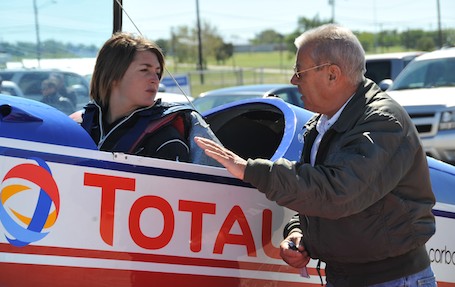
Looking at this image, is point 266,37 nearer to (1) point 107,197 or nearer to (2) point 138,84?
(2) point 138,84

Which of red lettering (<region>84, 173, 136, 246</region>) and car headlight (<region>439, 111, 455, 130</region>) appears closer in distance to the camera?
red lettering (<region>84, 173, 136, 246</region>)

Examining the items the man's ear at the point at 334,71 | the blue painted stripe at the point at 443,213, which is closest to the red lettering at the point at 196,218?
the man's ear at the point at 334,71

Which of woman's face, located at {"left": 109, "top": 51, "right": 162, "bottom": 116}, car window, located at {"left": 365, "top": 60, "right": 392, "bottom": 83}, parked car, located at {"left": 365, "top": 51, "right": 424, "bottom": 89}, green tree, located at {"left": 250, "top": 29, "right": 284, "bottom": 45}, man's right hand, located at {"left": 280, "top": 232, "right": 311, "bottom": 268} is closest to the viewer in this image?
man's right hand, located at {"left": 280, "top": 232, "right": 311, "bottom": 268}

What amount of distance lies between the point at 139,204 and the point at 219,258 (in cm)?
42

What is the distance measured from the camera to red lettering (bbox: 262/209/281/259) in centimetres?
289

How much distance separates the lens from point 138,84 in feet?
10.4

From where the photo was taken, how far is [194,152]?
3.02 meters

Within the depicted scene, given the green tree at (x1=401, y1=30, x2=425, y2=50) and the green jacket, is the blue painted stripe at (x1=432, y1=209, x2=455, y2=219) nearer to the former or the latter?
the green jacket

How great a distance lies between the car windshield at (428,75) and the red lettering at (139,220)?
8.27 metres

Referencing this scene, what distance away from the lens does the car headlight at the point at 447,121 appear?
9086 millimetres

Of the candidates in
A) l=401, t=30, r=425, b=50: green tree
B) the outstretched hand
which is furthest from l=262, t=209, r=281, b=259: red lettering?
l=401, t=30, r=425, b=50: green tree

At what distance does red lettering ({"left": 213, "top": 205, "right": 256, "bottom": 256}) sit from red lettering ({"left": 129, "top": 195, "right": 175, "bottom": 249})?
0.76ft

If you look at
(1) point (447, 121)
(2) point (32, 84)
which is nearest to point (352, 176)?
(2) point (32, 84)

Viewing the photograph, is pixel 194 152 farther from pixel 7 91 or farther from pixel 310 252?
pixel 7 91
